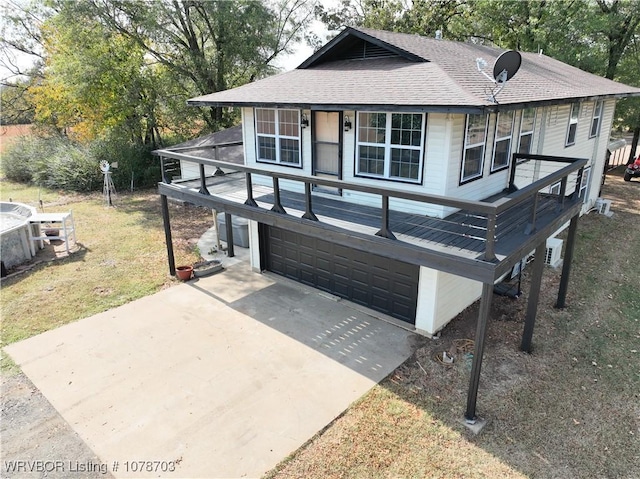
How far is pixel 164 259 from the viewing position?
12.1m

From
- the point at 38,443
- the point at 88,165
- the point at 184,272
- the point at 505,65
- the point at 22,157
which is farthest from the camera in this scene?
the point at 22,157

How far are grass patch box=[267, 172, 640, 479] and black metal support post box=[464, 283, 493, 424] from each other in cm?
22

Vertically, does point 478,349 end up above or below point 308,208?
below

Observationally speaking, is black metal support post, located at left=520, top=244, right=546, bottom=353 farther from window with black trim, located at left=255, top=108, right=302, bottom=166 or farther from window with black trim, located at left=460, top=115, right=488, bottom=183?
window with black trim, located at left=255, top=108, right=302, bottom=166

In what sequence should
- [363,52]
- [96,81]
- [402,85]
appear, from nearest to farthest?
[402,85] < [363,52] < [96,81]

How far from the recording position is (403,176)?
790cm

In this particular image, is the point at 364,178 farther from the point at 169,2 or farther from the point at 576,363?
the point at 169,2

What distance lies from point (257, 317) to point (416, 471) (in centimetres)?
458

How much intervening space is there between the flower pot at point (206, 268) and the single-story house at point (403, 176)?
3.58 feet

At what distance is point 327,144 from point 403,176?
194 centimetres

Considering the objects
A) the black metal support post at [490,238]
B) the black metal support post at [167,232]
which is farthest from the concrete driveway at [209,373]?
the black metal support post at [490,238]

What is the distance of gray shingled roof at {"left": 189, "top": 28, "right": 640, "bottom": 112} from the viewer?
6871 mm

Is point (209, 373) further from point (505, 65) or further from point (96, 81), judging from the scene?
point (96, 81)

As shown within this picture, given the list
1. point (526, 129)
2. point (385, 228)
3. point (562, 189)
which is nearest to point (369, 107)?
point (385, 228)
